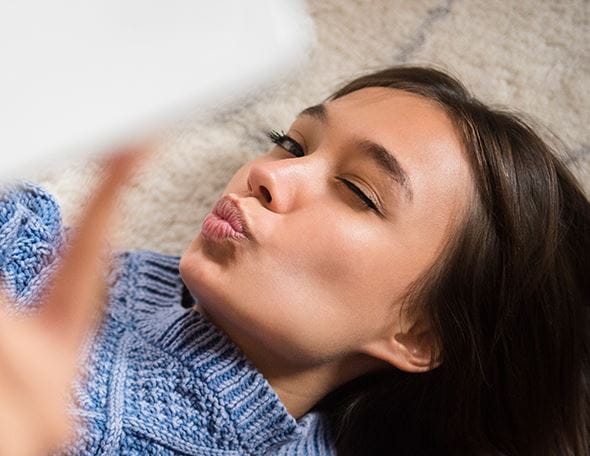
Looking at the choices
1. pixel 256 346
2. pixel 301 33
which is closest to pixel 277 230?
pixel 256 346

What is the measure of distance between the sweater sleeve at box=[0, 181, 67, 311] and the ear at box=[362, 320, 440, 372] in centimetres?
32

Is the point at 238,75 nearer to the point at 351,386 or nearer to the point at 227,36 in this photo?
the point at 227,36

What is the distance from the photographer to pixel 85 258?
0.55 m

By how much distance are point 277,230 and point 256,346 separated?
14cm

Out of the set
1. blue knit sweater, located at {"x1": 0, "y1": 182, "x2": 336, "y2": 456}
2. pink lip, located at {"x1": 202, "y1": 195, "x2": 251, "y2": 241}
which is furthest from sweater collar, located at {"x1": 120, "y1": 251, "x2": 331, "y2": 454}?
pink lip, located at {"x1": 202, "y1": 195, "x2": 251, "y2": 241}

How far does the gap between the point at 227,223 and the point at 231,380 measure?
0.50 feet

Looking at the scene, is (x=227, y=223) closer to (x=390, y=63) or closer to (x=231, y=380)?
(x=231, y=380)

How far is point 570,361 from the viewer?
792mm

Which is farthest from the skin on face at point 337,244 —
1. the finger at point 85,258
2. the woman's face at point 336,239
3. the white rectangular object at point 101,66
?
Answer: the white rectangular object at point 101,66

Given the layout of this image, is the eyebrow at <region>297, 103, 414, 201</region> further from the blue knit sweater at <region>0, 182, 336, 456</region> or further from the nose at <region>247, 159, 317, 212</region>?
the blue knit sweater at <region>0, 182, 336, 456</region>

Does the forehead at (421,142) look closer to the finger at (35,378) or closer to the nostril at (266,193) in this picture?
the nostril at (266,193)

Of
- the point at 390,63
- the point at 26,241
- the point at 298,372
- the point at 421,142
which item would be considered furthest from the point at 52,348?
the point at 390,63

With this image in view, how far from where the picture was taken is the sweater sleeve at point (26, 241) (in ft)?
2.28

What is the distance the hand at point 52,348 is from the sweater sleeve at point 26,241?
0.07 metres
